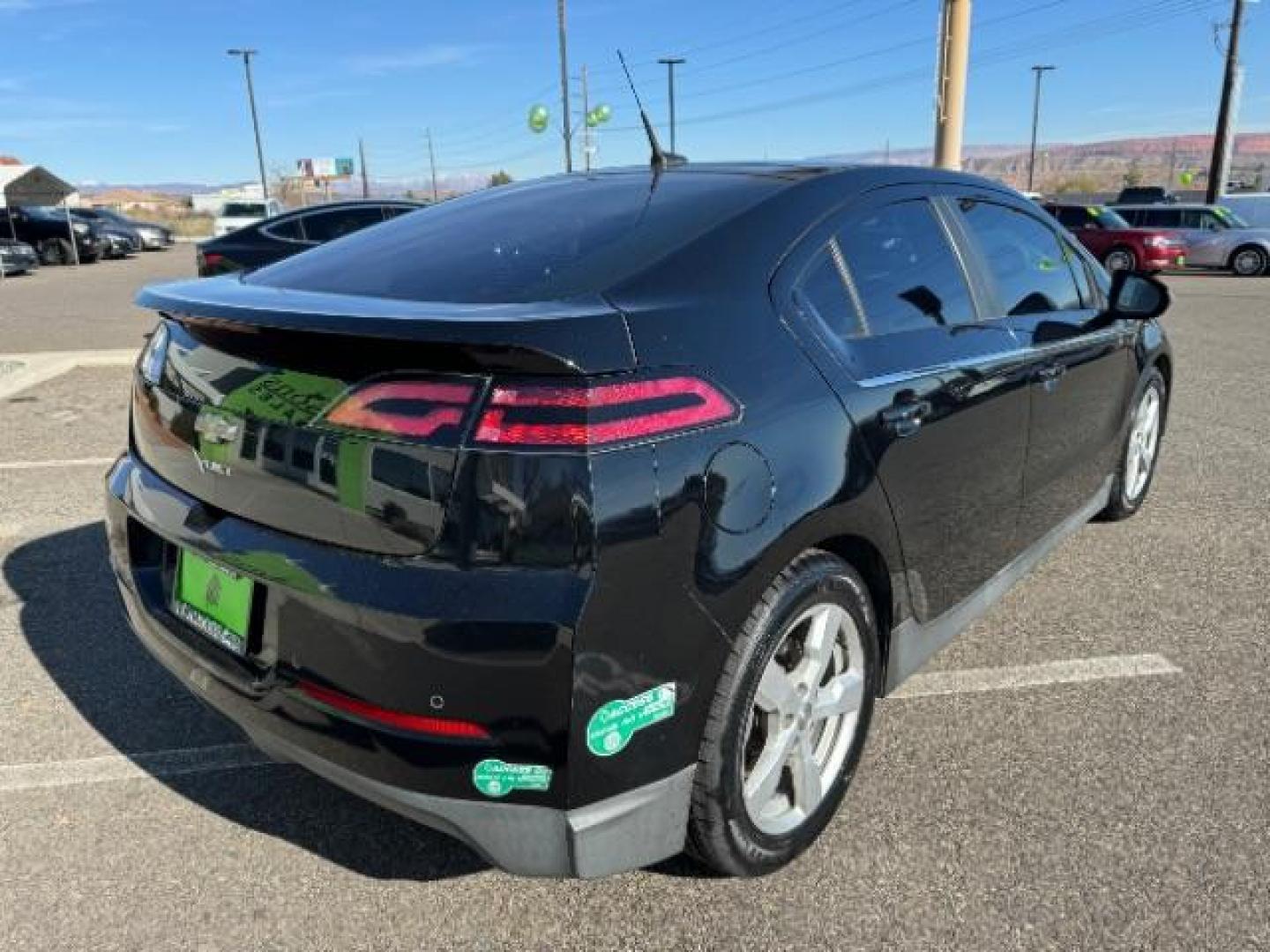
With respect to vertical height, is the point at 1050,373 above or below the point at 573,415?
below

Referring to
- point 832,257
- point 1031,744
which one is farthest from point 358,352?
point 1031,744

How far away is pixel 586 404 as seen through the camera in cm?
172

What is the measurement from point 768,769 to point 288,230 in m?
11.3

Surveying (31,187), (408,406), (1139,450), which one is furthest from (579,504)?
(31,187)

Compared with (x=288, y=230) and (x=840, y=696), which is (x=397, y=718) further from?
(x=288, y=230)

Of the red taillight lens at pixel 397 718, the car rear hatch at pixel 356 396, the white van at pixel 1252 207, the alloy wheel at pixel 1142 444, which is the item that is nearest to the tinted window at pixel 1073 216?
the white van at pixel 1252 207

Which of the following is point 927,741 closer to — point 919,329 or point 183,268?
point 919,329

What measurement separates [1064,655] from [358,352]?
260 centimetres

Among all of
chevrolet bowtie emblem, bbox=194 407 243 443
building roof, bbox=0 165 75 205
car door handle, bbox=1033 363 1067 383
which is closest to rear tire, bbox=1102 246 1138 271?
car door handle, bbox=1033 363 1067 383

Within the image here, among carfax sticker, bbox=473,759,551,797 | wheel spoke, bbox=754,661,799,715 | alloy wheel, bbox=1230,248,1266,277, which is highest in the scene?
carfax sticker, bbox=473,759,551,797

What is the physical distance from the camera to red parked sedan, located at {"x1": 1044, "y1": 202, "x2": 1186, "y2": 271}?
2025 cm

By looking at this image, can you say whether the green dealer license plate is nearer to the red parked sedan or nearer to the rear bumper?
the rear bumper

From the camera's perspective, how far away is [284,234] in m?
11.8

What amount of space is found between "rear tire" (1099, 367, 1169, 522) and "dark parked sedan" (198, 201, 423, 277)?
825 cm
